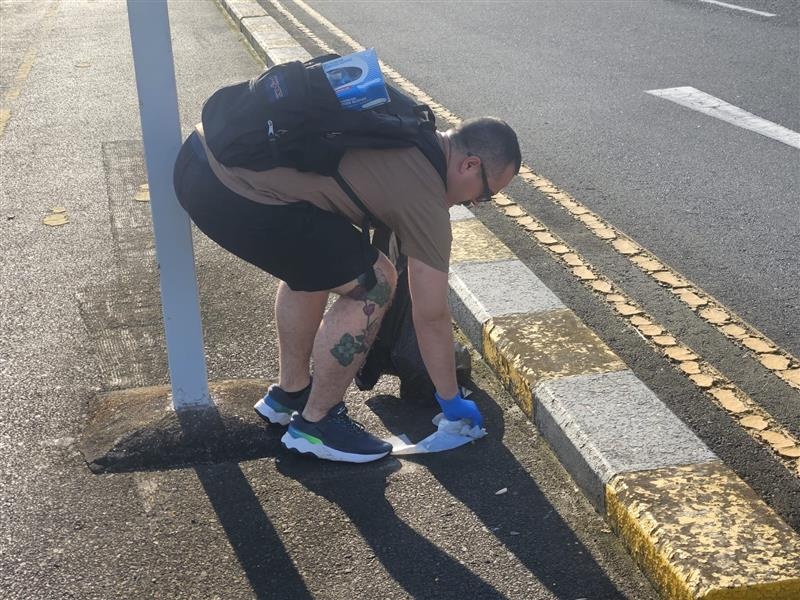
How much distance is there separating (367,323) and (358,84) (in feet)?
2.43

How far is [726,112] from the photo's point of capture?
7.49 metres

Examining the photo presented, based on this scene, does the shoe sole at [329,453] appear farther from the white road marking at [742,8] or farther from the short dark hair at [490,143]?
the white road marking at [742,8]

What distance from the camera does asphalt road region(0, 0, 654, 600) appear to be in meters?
2.83

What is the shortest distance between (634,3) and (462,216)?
7994 millimetres

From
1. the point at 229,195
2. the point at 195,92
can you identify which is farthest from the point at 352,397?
the point at 195,92

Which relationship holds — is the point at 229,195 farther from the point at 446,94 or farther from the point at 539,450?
the point at 446,94

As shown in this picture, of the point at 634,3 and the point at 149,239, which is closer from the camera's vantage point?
the point at 149,239

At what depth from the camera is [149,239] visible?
525 centimetres

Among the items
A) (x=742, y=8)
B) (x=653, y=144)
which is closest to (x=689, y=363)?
(x=653, y=144)

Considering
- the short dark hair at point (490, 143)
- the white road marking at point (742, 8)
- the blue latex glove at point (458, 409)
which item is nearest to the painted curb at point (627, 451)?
the blue latex glove at point (458, 409)

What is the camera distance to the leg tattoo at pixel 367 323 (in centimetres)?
329

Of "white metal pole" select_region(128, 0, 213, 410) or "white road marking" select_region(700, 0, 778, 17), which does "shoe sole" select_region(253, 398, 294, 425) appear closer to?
"white metal pole" select_region(128, 0, 213, 410)

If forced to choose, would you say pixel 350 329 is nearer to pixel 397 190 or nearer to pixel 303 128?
pixel 397 190

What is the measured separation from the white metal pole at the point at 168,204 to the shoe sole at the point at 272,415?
0.63ft
